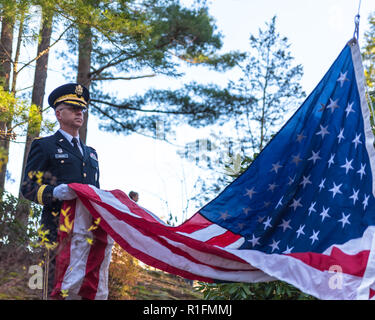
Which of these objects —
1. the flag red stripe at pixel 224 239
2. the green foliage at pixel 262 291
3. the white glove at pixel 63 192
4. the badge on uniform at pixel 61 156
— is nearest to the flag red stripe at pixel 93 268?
the white glove at pixel 63 192

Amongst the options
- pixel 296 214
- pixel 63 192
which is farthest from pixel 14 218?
pixel 296 214

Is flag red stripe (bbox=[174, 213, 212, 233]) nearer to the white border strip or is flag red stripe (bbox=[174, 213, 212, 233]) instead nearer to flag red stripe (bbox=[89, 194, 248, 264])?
flag red stripe (bbox=[89, 194, 248, 264])

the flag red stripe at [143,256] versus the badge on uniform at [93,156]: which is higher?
the badge on uniform at [93,156]

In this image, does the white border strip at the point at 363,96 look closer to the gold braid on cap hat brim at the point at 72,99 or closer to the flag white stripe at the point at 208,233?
the flag white stripe at the point at 208,233

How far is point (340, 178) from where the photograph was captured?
3939 millimetres

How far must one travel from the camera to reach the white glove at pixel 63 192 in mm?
3848

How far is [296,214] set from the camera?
4.11 metres

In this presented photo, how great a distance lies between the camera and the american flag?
12.2 feet

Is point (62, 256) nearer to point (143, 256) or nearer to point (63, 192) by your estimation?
point (63, 192)

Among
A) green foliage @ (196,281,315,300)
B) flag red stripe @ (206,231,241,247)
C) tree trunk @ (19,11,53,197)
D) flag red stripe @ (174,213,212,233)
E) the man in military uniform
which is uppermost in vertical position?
tree trunk @ (19,11,53,197)

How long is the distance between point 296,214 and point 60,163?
1876 mm

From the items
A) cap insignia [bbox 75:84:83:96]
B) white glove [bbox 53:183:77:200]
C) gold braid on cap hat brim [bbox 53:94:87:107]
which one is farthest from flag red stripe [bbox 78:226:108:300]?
cap insignia [bbox 75:84:83:96]

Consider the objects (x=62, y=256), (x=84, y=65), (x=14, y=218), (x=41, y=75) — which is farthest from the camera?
(x=84, y=65)
